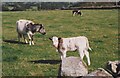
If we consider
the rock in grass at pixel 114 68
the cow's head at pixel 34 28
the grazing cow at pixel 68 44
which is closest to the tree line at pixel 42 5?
the cow's head at pixel 34 28

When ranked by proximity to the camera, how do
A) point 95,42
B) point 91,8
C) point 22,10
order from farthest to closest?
point 91,8 < point 22,10 < point 95,42

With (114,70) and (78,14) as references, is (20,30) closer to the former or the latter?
(114,70)

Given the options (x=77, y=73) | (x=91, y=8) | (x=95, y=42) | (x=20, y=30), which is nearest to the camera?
(x=77, y=73)

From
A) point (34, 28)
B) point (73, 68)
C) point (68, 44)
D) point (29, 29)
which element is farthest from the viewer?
point (29, 29)

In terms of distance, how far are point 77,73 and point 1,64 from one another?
525cm

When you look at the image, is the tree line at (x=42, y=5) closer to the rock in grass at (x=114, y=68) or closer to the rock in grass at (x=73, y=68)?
the rock in grass at (x=73, y=68)

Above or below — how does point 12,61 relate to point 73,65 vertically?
below

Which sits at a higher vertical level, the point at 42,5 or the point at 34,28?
the point at 34,28

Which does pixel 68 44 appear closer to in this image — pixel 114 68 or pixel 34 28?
pixel 114 68

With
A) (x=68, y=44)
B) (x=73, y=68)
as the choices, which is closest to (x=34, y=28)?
(x=68, y=44)

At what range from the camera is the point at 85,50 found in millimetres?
14883

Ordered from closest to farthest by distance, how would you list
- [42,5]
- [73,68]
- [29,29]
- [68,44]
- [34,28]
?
[73,68] → [68,44] → [34,28] → [29,29] → [42,5]

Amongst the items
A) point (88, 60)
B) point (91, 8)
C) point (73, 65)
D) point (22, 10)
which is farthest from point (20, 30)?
point (91, 8)

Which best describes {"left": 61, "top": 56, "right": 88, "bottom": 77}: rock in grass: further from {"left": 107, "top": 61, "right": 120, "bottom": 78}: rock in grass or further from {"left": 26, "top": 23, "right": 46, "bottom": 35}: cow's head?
{"left": 26, "top": 23, "right": 46, "bottom": 35}: cow's head
